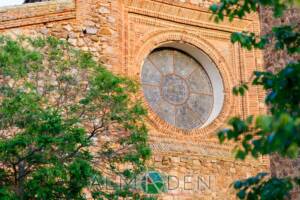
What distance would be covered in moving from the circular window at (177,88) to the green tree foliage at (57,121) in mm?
3196

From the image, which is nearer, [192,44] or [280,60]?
[280,60]

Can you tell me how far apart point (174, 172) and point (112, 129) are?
88.4 inches

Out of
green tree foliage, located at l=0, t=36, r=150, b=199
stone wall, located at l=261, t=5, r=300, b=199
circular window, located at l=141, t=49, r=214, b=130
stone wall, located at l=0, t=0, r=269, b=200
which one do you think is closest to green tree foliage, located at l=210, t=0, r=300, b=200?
green tree foliage, located at l=0, t=36, r=150, b=199

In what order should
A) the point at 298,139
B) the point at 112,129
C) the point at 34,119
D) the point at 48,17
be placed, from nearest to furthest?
the point at 298,139 < the point at 34,119 < the point at 112,129 < the point at 48,17

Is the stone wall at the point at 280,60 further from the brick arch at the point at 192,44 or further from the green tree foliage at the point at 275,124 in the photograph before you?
the green tree foliage at the point at 275,124

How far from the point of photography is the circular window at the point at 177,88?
11.4 m

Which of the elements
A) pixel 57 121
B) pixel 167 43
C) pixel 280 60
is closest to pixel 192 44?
pixel 167 43

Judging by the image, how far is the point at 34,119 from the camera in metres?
6.87

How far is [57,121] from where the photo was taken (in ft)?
22.0

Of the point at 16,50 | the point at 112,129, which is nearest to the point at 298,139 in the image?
the point at 16,50

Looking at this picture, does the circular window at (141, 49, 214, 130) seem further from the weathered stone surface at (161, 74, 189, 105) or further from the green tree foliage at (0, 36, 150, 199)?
the green tree foliage at (0, 36, 150, 199)

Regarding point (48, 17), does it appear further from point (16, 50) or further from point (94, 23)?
point (16, 50)

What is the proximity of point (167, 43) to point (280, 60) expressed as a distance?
3139mm

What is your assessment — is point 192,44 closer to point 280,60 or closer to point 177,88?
point 177,88
